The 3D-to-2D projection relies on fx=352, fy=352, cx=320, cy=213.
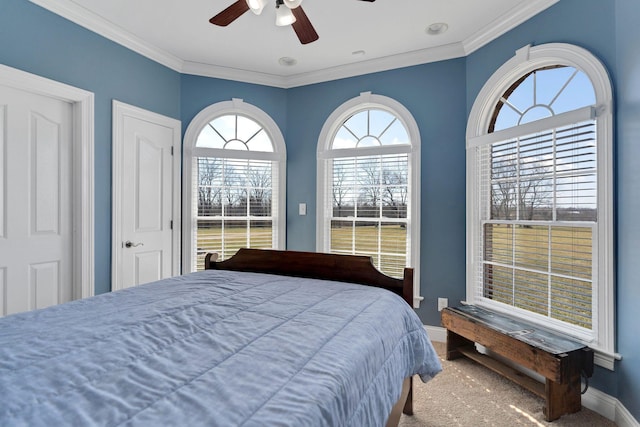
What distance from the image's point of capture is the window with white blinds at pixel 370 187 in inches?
135

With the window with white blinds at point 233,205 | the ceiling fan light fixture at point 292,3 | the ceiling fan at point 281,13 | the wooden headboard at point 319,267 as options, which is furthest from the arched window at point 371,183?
the ceiling fan light fixture at point 292,3

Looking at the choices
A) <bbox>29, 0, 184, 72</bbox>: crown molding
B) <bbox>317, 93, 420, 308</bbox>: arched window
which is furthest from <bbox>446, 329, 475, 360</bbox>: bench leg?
<bbox>29, 0, 184, 72</bbox>: crown molding

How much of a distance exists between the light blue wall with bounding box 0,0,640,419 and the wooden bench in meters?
0.23

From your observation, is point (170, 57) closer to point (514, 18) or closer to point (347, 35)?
point (347, 35)

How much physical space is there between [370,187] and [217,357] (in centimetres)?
275

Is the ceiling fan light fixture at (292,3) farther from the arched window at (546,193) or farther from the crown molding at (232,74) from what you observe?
the crown molding at (232,74)

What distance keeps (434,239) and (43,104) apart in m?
3.32

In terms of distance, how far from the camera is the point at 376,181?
356cm

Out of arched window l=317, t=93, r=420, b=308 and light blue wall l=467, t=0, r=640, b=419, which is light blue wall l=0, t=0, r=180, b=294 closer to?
arched window l=317, t=93, r=420, b=308

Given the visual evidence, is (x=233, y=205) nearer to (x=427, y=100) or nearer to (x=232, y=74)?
(x=232, y=74)

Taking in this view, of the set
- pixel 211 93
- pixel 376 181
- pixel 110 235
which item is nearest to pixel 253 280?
pixel 110 235

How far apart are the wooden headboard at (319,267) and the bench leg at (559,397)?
3.28ft

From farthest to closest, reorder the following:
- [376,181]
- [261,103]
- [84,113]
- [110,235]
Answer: [261,103], [376,181], [110,235], [84,113]

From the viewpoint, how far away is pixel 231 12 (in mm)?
2000
